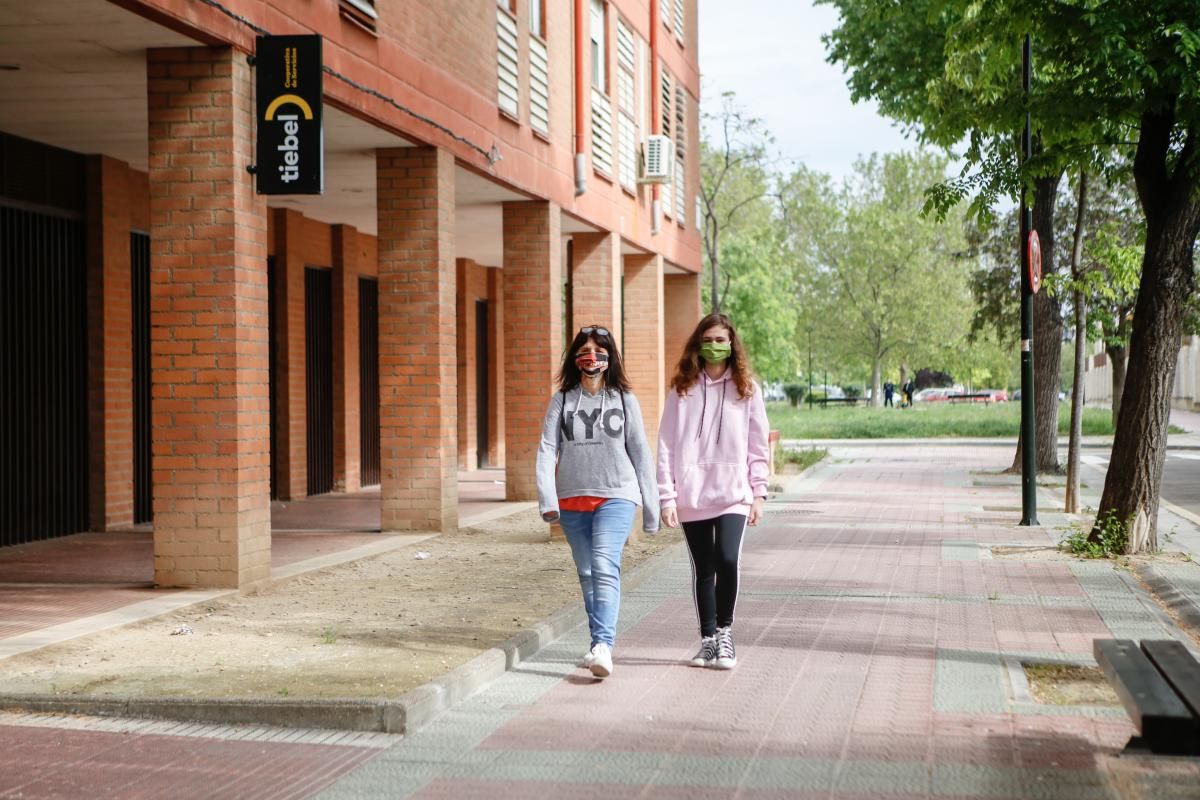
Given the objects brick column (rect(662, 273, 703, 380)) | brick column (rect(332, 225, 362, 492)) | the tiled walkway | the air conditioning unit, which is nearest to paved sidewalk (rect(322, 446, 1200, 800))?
the tiled walkway

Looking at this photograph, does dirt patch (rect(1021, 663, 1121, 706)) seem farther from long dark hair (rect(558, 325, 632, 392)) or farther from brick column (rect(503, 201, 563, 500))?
brick column (rect(503, 201, 563, 500))

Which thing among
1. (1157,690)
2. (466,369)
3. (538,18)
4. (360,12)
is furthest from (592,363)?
(466,369)

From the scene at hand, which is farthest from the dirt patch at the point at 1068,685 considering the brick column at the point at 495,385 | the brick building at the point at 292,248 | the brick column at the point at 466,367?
the brick column at the point at 495,385

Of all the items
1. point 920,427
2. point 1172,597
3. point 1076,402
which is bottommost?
point 1172,597

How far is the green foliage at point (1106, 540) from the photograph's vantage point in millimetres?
12703

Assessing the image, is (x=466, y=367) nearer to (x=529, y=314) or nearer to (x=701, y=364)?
(x=529, y=314)

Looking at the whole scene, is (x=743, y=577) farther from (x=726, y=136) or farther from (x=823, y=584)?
(x=726, y=136)

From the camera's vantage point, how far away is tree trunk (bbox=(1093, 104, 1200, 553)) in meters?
12.6

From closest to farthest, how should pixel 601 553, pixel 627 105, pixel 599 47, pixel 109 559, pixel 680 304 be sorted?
1. pixel 601 553
2. pixel 109 559
3. pixel 599 47
4. pixel 627 105
5. pixel 680 304

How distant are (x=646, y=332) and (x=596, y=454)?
17860 millimetres

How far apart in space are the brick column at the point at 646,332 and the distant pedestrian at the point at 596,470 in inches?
678

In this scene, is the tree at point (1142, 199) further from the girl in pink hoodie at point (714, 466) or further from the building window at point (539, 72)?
the building window at point (539, 72)

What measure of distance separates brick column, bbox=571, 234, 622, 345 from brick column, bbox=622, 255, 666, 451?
122 inches

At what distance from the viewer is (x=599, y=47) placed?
22.2m
